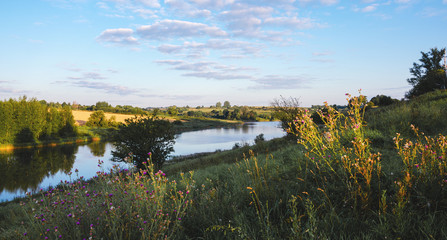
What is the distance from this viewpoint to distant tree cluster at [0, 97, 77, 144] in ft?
139

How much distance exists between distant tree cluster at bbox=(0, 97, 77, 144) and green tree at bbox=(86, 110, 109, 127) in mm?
15890

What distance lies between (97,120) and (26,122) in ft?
77.3

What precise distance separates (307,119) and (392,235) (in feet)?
6.35

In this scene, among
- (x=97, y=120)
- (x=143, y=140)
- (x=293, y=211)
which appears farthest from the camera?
(x=97, y=120)

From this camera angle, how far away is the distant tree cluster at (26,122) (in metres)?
42.3

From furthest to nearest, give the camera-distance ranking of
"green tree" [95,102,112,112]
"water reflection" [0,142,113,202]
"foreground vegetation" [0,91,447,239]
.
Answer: "green tree" [95,102,112,112] < "water reflection" [0,142,113,202] < "foreground vegetation" [0,91,447,239]

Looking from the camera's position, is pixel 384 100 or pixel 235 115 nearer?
pixel 384 100

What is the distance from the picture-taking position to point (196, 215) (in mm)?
3527

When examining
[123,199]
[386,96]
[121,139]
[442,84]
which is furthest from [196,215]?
[386,96]

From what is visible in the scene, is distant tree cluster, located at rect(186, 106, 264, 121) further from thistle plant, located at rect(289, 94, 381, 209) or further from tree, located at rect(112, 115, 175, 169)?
thistle plant, located at rect(289, 94, 381, 209)

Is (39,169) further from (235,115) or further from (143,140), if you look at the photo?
(235,115)

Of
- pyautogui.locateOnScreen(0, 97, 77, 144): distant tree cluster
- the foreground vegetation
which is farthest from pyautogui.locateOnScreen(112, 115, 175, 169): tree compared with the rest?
pyautogui.locateOnScreen(0, 97, 77, 144): distant tree cluster

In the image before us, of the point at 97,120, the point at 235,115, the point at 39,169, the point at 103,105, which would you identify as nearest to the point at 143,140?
the point at 39,169

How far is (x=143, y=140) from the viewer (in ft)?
54.1
